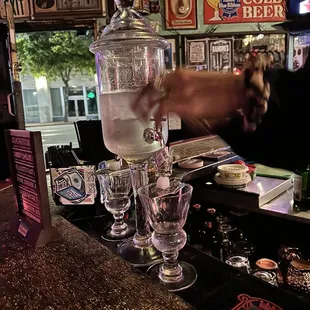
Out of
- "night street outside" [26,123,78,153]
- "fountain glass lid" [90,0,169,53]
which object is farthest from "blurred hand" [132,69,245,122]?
"night street outside" [26,123,78,153]

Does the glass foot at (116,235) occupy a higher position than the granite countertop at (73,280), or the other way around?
the granite countertop at (73,280)

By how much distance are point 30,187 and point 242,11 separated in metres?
3.25

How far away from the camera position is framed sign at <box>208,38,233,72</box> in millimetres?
3559

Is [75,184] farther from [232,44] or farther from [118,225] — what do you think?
[232,44]

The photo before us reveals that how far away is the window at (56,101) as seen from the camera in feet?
34.7

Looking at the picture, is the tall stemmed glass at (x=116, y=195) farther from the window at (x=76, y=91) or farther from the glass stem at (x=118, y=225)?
the window at (x=76, y=91)

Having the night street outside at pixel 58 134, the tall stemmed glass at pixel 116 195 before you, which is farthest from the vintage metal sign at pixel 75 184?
the night street outside at pixel 58 134

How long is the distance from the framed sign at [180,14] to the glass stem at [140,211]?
2926 millimetres

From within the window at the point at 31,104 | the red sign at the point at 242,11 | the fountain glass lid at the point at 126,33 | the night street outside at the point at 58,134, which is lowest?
the night street outside at the point at 58,134

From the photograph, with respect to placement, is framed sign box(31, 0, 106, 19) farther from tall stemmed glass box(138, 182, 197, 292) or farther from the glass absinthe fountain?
tall stemmed glass box(138, 182, 197, 292)

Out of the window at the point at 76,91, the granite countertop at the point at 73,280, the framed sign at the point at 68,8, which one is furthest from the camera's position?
the window at the point at 76,91

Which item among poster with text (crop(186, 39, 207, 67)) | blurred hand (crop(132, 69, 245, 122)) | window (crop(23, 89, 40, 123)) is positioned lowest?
window (crop(23, 89, 40, 123))

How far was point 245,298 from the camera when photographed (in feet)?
2.22

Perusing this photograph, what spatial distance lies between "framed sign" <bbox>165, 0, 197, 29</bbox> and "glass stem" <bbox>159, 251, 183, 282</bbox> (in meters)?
3.17
